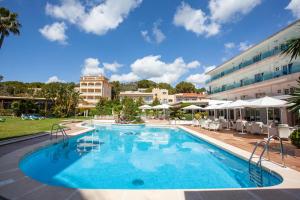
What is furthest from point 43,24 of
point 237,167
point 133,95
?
point 133,95

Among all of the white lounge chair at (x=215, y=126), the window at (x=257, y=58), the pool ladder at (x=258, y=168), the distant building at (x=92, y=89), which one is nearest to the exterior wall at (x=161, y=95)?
the distant building at (x=92, y=89)

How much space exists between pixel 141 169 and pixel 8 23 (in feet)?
69.5

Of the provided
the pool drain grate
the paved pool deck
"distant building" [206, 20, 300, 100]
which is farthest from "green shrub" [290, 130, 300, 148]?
"distant building" [206, 20, 300, 100]

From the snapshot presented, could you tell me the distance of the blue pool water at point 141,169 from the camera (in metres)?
6.46

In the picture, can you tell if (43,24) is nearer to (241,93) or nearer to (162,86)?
(241,93)

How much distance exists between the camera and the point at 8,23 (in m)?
19.4

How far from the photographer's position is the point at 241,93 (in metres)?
27.1

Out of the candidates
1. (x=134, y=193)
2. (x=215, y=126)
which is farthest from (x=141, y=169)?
(x=215, y=126)

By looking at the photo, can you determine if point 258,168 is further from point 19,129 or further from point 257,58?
point 257,58

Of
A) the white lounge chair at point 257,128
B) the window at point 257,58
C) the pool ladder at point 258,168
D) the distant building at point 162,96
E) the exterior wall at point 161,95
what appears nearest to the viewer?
the pool ladder at point 258,168

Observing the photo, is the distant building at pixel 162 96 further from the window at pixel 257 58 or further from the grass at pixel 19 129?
the grass at pixel 19 129

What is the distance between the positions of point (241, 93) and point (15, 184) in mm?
28091

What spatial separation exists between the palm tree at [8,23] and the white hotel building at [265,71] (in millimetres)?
25281

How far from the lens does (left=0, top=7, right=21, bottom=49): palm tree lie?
1903cm
